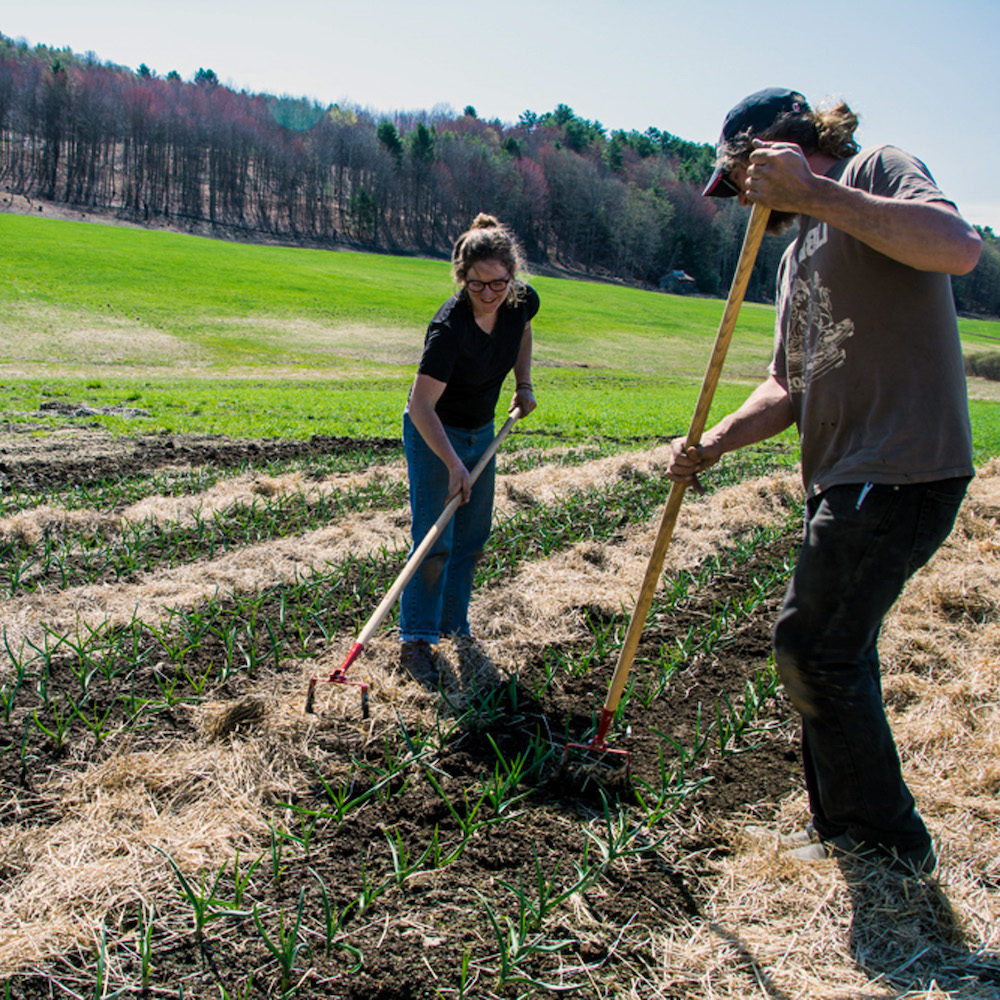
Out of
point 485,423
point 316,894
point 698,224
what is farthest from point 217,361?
point 698,224

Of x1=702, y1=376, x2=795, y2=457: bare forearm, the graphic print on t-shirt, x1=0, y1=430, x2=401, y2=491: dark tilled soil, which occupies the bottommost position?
x1=0, y1=430, x2=401, y2=491: dark tilled soil

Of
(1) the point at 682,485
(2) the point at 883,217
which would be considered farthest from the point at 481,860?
(2) the point at 883,217

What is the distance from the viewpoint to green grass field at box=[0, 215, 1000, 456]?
13805 mm

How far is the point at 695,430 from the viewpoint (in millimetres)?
2797

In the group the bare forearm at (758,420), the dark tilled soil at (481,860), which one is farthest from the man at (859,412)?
the dark tilled soil at (481,860)

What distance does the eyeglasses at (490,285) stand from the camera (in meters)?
3.65

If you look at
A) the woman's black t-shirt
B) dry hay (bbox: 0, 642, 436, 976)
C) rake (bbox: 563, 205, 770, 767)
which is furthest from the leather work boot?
the woman's black t-shirt

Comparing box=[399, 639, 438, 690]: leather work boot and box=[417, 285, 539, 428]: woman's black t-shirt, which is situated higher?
box=[417, 285, 539, 428]: woman's black t-shirt

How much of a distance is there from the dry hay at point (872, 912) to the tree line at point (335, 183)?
70810mm

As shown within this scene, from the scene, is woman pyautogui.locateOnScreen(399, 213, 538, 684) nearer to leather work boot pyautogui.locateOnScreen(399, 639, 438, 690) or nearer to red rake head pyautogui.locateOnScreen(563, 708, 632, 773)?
leather work boot pyautogui.locateOnScreen(399, 639, 438, 690)

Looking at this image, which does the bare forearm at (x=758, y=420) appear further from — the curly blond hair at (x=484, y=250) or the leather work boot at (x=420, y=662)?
the leather work boot at (x=420, y=662)

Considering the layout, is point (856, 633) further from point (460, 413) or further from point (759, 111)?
point (460, 413)

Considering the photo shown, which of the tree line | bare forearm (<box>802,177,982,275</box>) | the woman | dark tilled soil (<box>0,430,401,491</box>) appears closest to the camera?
bare forearm (<box>802,177,982,275</box>)

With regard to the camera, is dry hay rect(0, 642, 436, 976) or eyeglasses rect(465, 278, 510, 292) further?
eyeglasses rect(465, 278, 510, 292)
